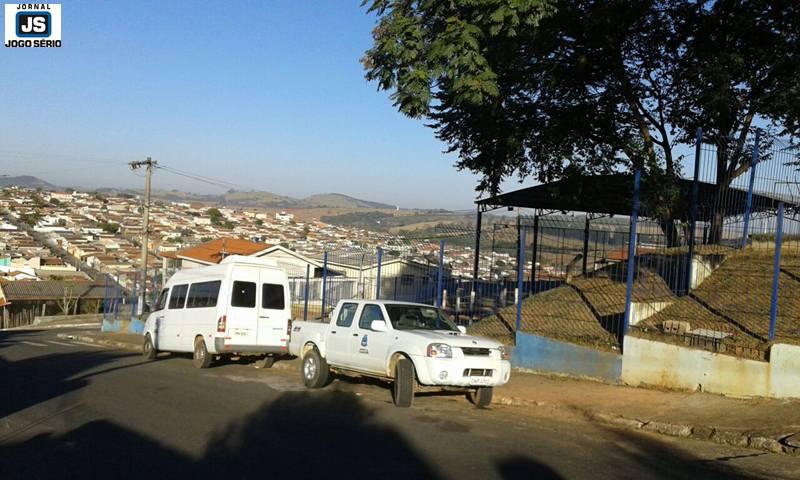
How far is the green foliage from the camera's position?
17.0 metres

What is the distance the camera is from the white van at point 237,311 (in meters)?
16.7

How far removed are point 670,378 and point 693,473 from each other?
15.6 ft

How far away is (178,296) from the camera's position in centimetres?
1898

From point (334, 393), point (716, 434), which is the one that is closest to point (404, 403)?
point (334, 393)

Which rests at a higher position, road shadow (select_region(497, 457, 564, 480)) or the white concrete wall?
the white concrete wall

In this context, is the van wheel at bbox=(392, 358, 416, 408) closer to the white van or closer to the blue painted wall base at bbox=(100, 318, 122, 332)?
the white van

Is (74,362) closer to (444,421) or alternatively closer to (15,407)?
(15,407)

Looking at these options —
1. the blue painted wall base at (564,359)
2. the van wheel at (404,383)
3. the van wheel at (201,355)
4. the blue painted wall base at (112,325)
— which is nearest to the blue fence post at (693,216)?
the blue painted wall base at (564,359)

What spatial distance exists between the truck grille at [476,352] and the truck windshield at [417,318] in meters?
1.16

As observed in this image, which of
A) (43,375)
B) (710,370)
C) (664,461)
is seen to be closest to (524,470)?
(664,461)

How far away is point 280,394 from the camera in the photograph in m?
13.1

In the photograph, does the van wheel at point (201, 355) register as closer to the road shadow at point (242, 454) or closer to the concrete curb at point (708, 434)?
the road shadow at point (242, 454)

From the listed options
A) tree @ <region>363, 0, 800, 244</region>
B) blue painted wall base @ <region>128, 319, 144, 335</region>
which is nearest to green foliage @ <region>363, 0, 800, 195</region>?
tree @ <region>363, 0, 800, 244</region>

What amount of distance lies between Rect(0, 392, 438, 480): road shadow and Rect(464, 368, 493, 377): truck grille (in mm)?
1725
